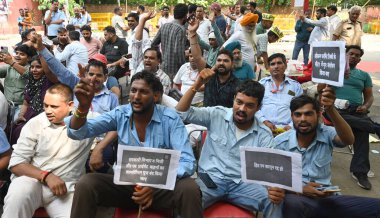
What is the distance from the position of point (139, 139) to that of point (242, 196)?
3.26 feet

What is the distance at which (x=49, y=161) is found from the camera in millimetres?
3041

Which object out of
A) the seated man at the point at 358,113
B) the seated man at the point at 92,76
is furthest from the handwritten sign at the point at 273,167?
the seated man at the point at 358,113

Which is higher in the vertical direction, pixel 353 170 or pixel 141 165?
pixel 141 165

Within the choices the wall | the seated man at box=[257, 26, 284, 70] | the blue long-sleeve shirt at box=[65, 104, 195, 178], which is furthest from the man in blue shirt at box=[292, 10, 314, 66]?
the wall

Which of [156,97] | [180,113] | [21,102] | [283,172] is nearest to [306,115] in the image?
[283,172]

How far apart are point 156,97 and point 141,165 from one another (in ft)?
2.83

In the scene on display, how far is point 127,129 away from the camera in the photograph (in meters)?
2.94

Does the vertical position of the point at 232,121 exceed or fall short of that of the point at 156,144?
it exceeds it

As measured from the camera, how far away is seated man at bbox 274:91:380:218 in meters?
2.71

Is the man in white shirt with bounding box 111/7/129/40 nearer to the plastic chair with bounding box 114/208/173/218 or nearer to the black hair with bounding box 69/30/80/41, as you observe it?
the black hair with bounding box 69/30/80/41

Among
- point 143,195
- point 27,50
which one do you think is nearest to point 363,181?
point 143,195

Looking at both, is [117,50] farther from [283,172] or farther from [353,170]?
[283,172]

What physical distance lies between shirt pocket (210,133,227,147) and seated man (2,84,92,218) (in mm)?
1140

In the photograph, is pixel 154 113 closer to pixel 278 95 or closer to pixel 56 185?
pixel 56 185
